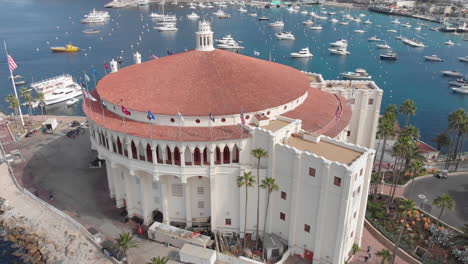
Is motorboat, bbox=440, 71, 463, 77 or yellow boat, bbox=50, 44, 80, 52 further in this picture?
yellow boat, bbox=50, 44, 80, 52

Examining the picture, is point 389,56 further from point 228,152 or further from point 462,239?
point 228,152

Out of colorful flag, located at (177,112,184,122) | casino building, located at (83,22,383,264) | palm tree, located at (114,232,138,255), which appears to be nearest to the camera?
casino building, located at (83,22,383,264)

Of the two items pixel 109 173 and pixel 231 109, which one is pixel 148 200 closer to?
pixel 109 173

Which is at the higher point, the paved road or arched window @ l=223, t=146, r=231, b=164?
arched window @ l=223, t=146, r=231, b=164

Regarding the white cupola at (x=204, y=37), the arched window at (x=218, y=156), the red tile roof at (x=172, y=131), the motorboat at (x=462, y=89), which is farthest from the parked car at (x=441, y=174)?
the motorboat at (x=462, y=89)

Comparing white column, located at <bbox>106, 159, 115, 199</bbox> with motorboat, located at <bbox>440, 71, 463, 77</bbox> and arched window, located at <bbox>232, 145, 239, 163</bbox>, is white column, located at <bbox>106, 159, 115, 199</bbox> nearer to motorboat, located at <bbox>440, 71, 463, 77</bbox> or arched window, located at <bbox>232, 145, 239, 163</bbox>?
arched window, located at <bbox>232, 145, 239, 163</bbox>

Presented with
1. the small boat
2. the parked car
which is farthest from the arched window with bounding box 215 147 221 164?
the small boat

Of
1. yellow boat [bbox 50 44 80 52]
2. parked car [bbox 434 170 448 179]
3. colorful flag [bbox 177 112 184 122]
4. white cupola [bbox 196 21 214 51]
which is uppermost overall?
white cupola [bbox 196 21 214 51]

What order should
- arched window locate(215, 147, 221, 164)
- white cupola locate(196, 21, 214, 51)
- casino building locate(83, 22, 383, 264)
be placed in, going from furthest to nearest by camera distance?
white cupola locate(196, 21, 214, 51), arched window locate(215, 147, 221, 164), casino building locate(83, 22, 383, 264)

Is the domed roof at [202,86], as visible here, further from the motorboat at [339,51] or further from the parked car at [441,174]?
the motorboat at [339,51]
